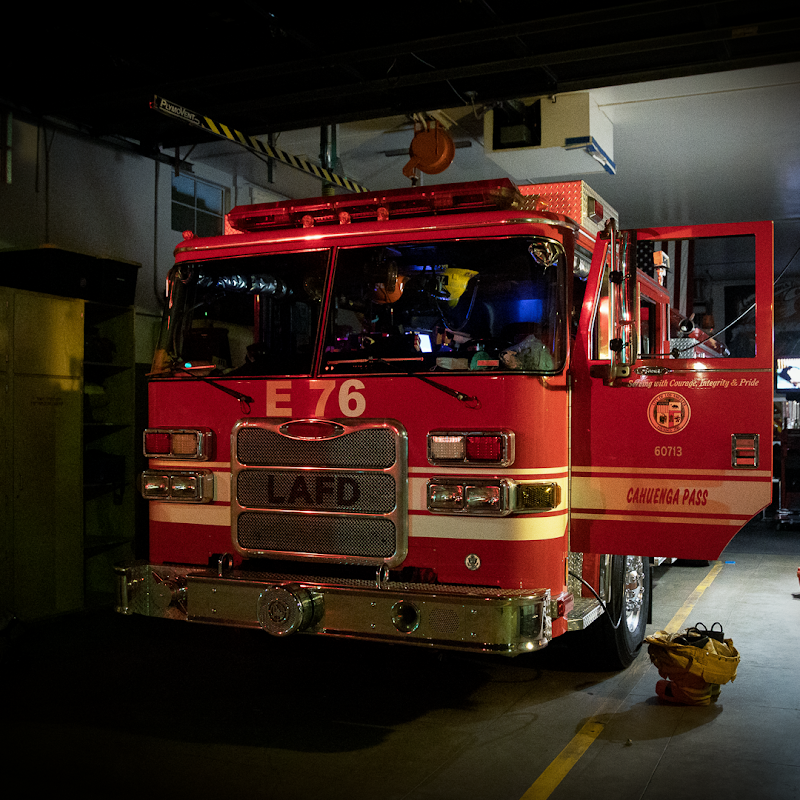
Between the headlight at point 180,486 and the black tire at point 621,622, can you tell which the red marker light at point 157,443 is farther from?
the black tire at point 621,622

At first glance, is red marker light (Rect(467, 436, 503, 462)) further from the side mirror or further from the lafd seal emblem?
the lafd seal emblem

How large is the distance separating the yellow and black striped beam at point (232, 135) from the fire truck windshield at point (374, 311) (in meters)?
2.51

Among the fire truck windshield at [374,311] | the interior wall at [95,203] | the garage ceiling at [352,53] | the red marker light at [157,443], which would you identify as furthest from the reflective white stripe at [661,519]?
the interior wall at [95,203]

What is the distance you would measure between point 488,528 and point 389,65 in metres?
4.87

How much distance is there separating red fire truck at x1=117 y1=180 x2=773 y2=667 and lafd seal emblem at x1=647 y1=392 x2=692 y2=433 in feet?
0.04

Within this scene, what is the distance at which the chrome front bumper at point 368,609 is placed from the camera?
449 cm

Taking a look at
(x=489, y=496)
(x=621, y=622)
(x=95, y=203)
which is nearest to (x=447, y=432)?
(x=489, y=496)

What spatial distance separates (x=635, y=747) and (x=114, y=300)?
5.81 metres

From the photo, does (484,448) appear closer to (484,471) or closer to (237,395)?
(484,471)

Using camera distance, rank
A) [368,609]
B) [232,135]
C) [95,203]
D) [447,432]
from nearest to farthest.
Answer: [368,609]
[447,432]
[232,135]
[95,203]

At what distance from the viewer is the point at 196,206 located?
440 inches

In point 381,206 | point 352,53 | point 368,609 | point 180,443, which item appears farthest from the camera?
point 352,53

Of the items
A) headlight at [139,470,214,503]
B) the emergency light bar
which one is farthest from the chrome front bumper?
the emergency light bar

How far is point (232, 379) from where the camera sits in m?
5.43
